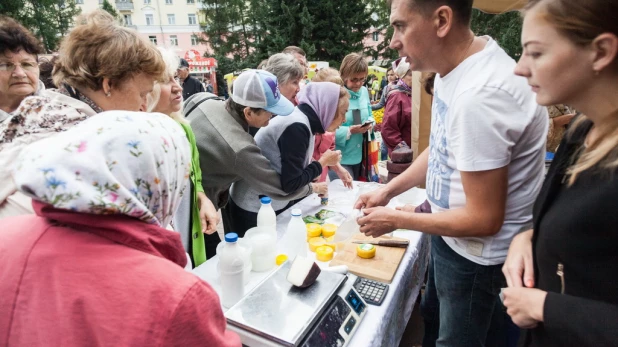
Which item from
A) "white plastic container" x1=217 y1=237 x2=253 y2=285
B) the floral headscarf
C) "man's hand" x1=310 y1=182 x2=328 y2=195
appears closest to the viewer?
the floral headscarf

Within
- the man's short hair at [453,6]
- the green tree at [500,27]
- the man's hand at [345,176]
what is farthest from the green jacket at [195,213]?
the green tree at [500,27]

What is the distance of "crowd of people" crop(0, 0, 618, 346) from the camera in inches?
Result: 24.1

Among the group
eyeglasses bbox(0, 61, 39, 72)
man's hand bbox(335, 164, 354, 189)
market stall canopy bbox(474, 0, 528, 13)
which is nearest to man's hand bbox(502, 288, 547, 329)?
man's hand bbox(335, 164, 354, 189)

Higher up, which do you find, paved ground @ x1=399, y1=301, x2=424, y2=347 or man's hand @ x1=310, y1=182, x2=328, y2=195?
man's hand @ x1=310, y1=182, x2=328, y2=195

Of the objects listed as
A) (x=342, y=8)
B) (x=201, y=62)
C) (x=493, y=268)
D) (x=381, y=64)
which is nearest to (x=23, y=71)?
(x=493, y=268)

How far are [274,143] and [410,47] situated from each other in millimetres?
1112

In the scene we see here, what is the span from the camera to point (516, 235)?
117 cm

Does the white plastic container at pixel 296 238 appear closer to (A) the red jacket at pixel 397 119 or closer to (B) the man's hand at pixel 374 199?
(B) the man's hand at pixel 374 199

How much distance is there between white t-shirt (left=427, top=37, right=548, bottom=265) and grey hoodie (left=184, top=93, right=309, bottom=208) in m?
1.04

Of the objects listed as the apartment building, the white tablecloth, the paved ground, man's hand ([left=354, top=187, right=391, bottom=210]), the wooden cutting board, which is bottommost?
the paved ground

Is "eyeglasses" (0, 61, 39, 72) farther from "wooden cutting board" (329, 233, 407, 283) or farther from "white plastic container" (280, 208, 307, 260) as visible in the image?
"wooden cutting board" (329, 233, 407, 283)

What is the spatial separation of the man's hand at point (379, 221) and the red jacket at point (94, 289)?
0.85 metres

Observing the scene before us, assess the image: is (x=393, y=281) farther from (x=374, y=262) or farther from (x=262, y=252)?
(x=262, y=252)

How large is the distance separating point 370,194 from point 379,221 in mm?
364
